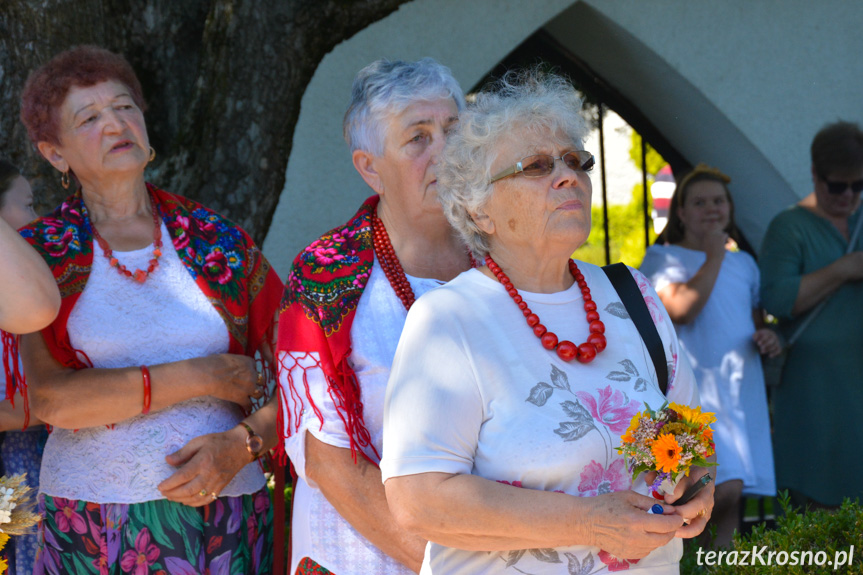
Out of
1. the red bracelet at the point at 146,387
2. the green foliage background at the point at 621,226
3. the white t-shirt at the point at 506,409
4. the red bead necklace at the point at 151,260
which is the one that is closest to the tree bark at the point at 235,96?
the red bead necklace at the point at 151,260

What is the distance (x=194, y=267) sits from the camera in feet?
9.48

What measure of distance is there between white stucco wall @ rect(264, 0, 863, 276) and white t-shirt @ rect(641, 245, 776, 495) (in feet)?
5.85

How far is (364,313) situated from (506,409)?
2.00 ft

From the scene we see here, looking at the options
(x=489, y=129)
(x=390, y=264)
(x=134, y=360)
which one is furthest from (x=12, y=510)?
(x=489, y=129)

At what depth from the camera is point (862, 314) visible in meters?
4.89

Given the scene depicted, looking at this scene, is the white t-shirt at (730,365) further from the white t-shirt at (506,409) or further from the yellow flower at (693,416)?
the yellow flower at (693,416)

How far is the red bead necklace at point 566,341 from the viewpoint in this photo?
6.77 ft

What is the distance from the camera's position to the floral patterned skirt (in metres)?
2.70

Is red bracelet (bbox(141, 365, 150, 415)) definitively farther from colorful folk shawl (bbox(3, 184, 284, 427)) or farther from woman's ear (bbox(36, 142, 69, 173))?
woman's ear (bbox(36, 142, 69, 173))

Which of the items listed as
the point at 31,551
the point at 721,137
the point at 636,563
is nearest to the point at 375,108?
the point at 636,563

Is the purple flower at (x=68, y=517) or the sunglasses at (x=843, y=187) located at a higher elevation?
the sunglasses at (x=843, y=187)

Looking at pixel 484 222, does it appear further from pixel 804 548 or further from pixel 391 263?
pixel 804 548

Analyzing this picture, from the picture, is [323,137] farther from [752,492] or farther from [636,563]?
[636,563]

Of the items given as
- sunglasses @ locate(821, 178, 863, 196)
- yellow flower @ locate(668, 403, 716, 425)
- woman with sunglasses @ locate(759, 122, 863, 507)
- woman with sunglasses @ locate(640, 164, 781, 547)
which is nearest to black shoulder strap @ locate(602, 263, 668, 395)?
yellow flower @ locate(668, 403, 716, 425)
